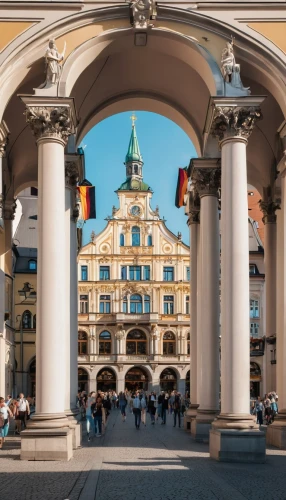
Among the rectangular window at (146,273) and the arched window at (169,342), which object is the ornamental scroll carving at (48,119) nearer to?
the arched window at (169,342)

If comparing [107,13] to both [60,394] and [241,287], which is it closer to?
[241,287]

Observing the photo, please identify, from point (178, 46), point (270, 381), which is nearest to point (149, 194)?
point (270, 381)

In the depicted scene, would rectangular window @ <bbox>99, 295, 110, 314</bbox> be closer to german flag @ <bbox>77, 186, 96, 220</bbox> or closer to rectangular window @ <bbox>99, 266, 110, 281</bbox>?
rectangular window @ <bbox>99, 266, 110, 281</bbox>

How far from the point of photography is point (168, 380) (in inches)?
4107

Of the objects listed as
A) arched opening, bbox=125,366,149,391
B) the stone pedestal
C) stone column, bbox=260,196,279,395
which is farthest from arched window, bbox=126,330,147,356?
the stone pedestal

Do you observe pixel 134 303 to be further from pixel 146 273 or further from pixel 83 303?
pixel 83 303

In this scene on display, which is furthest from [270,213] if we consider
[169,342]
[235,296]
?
[169,342]

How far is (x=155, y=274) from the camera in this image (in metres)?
106

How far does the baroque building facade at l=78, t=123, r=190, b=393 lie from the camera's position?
341ft

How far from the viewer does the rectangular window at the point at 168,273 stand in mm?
106812

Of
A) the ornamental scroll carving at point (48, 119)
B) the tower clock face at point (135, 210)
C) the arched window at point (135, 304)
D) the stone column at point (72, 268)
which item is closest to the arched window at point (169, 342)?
the arched window at point (135, 304)

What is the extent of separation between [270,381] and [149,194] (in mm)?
74345

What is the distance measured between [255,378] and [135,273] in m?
26.3

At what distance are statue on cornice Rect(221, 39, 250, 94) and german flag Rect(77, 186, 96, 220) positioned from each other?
14911 millimetres
